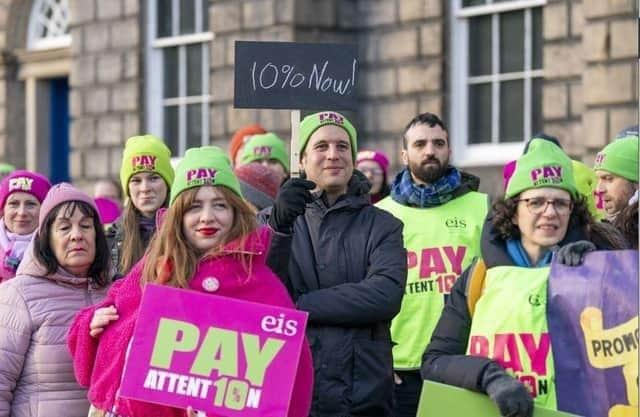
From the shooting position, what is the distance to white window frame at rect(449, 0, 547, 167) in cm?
1365

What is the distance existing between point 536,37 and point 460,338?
27.9 ft

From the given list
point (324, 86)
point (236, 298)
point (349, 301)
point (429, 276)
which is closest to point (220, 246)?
point (236, 298)

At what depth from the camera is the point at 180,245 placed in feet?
18.1

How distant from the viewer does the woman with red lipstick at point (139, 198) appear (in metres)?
7.30

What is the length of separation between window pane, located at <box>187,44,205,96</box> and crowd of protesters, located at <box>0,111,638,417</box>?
931cm

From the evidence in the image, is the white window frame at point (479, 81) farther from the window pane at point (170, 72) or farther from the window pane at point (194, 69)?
the window pane at point (170, 72)

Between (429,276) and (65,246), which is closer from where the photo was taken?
(65,246)

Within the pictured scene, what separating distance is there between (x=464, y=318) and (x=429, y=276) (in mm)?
2192

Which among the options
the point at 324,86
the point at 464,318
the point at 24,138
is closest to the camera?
the point at 464,318

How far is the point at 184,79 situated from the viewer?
17156 mm

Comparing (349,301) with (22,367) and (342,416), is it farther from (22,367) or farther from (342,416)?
(22,367)

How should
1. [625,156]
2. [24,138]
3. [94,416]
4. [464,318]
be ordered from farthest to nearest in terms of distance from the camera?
[24,138]
[625,156]
[94,416]
[464,318]

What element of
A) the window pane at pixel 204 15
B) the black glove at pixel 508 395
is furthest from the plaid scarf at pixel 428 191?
the window pane at pixel 204 15

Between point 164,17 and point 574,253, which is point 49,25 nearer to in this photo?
point 164,17
